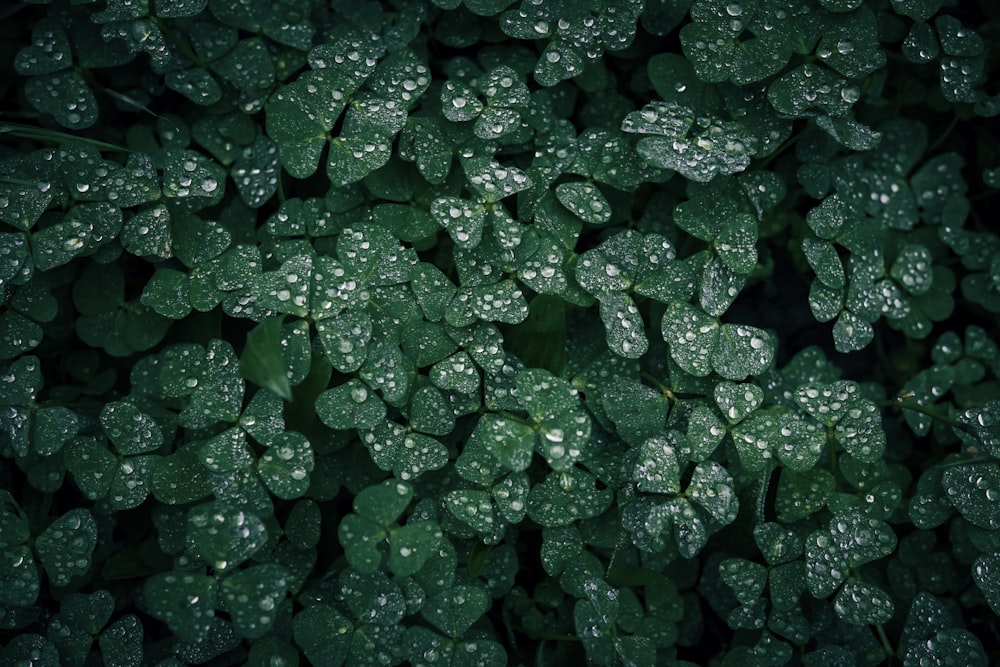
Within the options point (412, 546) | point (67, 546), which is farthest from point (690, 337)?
point (67, 546)

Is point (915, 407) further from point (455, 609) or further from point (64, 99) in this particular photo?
point (64, 99)

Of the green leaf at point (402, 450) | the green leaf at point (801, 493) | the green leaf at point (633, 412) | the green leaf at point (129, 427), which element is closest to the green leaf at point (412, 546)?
the green leaf at point (402, 450)

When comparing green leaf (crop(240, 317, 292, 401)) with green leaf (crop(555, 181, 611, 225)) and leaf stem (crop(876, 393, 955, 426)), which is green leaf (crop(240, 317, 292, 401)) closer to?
green leaf (crop(555, 181, 611, 225))

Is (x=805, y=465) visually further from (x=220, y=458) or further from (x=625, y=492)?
(x=220, y=458)

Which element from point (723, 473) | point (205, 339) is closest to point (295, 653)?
point (205, 339)

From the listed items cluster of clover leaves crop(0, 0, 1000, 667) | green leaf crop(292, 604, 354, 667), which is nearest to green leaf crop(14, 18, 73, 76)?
cluster of clover leaves crop(0, 0, 1000, 667)

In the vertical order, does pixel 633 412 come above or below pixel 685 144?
below

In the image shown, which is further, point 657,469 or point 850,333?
point 850,333
